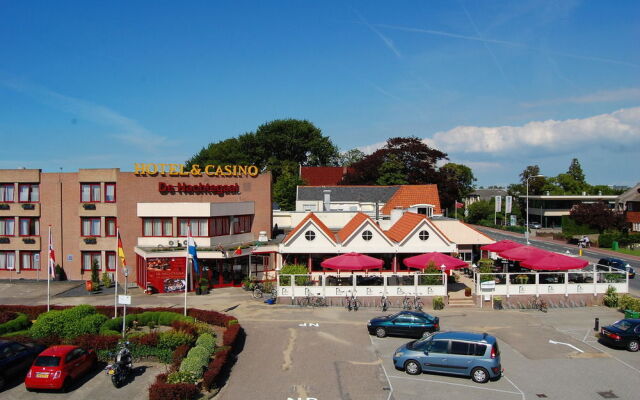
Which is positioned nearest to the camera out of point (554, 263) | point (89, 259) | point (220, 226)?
point (554, 263)

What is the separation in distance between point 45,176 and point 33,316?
17.7 m

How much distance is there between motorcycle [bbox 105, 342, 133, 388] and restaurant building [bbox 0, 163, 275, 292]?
18.1 meters

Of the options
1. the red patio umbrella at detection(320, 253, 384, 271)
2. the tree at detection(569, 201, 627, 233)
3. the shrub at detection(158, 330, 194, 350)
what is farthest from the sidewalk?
the shrub at detection(158, 330, 194, 350)

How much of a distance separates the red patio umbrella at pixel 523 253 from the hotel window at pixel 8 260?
1644 inches

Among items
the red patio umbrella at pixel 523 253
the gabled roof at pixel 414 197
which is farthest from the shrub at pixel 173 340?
the gabled roof at pixel 414 197

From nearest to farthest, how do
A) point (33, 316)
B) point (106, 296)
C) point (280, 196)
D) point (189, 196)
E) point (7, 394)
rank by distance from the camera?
point (7, 394), point (33, 316), point (106, 296), point (189, 196), point (280, 196)

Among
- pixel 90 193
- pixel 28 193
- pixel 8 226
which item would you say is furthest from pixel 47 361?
pixel 8 226

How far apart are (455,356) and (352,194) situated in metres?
50.0

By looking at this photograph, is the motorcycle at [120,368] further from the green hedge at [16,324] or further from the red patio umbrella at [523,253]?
the red patio umbrella at [523,253]

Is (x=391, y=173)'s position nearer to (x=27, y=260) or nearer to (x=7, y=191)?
(x=27, y=260)

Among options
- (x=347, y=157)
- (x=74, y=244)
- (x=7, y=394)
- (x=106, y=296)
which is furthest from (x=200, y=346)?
(x=347, y=157)

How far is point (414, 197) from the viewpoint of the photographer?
58.6 m

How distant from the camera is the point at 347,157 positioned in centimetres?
13350

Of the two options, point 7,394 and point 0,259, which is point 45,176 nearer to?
point 0,259
